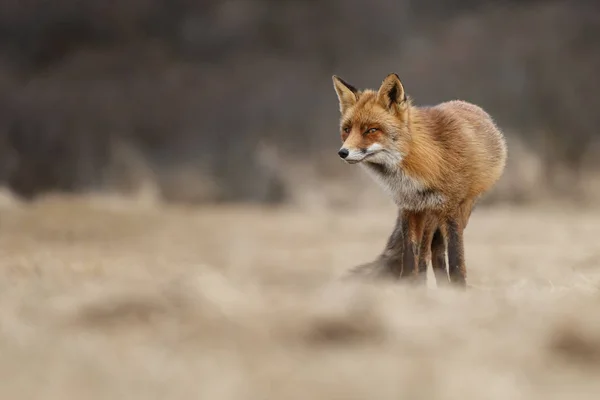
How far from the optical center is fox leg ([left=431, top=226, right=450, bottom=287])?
13.5 feet

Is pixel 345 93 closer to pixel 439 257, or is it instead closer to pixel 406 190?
pixel 406 190

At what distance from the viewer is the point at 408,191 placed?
388 centimetres

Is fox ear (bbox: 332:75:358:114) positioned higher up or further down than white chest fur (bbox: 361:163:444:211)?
higher up

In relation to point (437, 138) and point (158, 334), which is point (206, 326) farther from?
point (437, 138)

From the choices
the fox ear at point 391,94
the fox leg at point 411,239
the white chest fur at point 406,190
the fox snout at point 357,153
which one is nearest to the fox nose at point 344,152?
the fox snout at point 357,153

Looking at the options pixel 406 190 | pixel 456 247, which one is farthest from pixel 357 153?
pixel 456 247

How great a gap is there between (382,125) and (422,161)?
28cm

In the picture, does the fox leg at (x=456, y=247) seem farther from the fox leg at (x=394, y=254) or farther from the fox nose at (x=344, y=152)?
the fox nose at (x=344, y=152)

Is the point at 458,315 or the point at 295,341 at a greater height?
the point at 458,315

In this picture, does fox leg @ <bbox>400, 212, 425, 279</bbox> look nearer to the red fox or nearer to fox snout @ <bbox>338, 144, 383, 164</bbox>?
the red fox

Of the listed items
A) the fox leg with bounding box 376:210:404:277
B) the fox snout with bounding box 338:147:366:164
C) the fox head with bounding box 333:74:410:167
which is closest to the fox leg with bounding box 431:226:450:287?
the fox leg with bounding box 376:210:404:277

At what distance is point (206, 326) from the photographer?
9.04ft

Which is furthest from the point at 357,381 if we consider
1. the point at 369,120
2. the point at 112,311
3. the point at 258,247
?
the point at 258,247

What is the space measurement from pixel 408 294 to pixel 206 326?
3.34 feet
